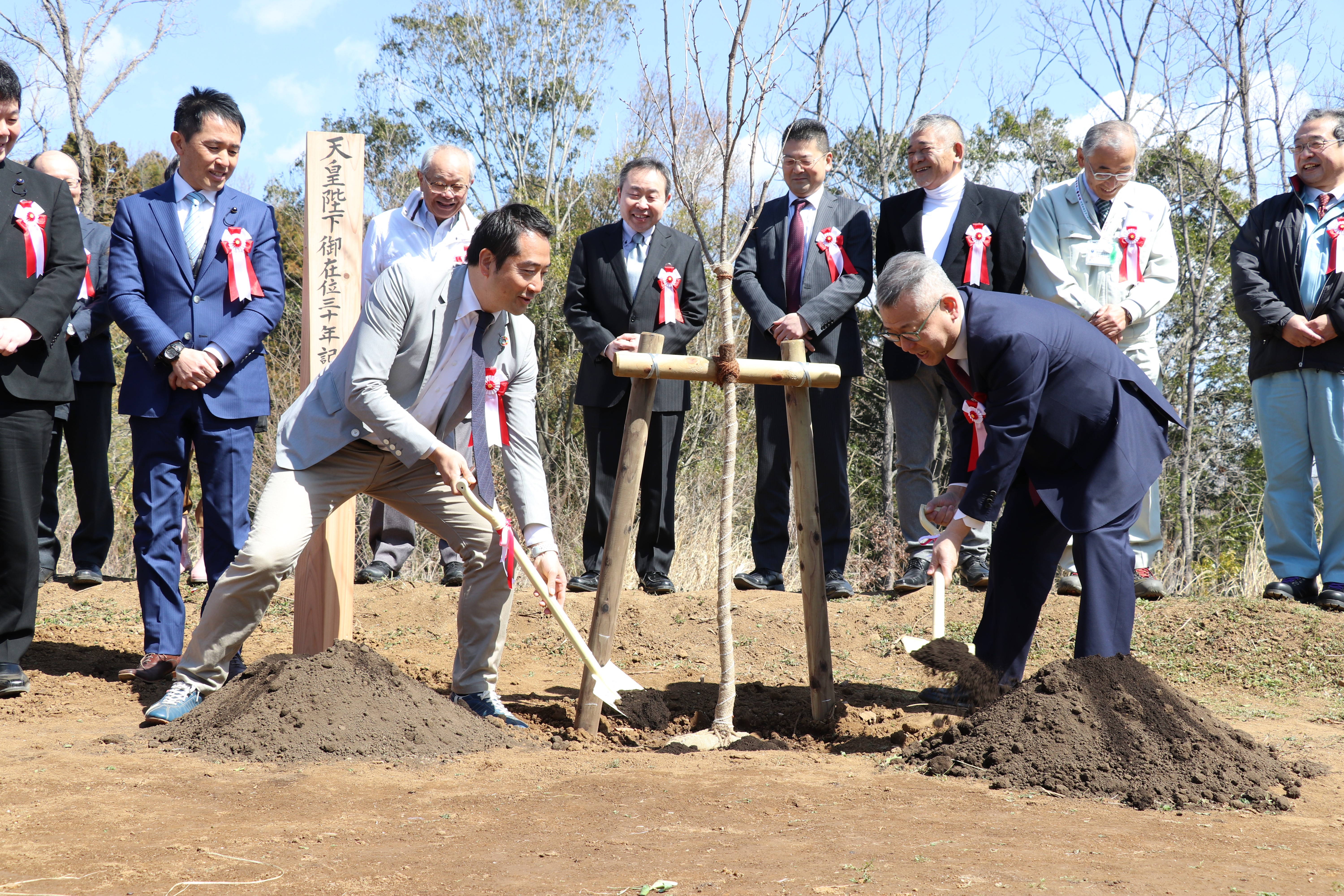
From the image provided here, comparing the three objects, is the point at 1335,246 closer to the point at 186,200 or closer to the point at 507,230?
the point at 507,230

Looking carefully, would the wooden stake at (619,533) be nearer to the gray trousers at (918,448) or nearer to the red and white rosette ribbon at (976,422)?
the red and white rosette ribbon at (976,422)

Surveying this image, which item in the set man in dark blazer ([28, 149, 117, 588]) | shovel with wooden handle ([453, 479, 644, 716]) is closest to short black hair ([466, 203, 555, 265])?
shovel with wooden handle ([453, 479, 644, 716])

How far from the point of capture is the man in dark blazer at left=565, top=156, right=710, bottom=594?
5984 millimetres

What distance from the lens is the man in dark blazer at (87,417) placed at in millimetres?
5883

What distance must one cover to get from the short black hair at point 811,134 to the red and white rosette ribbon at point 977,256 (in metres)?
0.99

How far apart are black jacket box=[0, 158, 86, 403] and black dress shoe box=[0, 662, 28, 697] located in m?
1.17

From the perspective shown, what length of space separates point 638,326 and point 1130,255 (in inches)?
105

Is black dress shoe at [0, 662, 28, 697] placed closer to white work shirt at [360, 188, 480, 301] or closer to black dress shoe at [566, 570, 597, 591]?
white work shirt at [360, 188, 480, 301]

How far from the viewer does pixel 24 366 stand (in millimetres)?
4613

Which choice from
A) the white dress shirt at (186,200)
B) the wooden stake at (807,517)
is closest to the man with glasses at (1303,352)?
the wooden stake at (807,517)

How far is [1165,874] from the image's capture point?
8.60ft

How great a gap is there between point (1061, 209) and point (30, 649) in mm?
5870

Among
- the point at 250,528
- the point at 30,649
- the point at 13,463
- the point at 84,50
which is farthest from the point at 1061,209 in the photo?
the point at 84,50

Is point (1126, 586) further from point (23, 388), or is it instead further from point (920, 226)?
point (23, 388)
